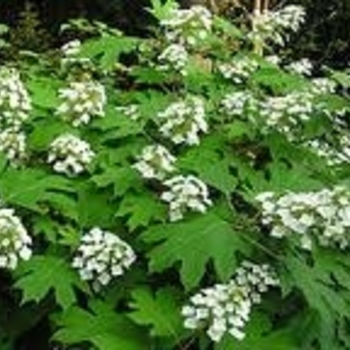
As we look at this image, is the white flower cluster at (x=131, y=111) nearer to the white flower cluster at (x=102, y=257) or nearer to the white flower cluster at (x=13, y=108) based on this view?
the white flower cluster at (x=13, y=108)

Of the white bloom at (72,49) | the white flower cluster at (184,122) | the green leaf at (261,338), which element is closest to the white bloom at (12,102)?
the white flower cluster at (184,122)

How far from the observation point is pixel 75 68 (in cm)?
461

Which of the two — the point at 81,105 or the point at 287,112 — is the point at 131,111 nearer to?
the point at 81,105

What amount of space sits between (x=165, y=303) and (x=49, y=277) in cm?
38

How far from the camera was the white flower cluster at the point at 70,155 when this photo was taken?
3.72 metres

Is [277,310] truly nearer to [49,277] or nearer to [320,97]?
[49,277]

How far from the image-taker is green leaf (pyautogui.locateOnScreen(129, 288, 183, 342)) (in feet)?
10.8

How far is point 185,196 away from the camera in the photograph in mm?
3492

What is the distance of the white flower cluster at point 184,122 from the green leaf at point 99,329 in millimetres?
734

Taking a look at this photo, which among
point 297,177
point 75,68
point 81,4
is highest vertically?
point 297,177

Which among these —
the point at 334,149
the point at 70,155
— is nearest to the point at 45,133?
the point at 70,155

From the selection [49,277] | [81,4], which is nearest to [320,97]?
[49,277]

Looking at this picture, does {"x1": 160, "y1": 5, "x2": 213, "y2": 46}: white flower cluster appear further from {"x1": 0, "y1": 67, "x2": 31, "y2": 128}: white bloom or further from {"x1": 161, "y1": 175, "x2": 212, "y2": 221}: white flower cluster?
{"x1": 161, "y1": 175, "x2": 212, "y2": 221}: white flower cluster

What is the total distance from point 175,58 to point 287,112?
58cm
